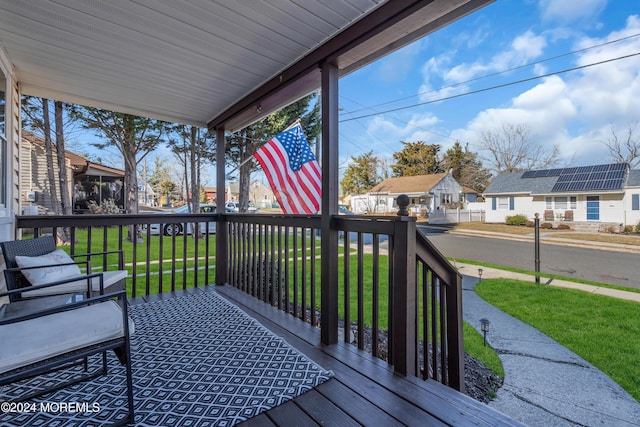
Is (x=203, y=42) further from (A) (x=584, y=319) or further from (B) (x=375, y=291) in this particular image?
(A) (x=584, y=319)

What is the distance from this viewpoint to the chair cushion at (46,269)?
2227mm

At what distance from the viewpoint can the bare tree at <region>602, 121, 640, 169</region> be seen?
3.62 m

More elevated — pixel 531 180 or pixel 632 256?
pixel 531 180

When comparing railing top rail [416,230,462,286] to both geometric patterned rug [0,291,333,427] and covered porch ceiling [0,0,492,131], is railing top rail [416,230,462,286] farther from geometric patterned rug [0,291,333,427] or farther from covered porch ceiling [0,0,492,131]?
covered porch ceiling [0,0,492,131]

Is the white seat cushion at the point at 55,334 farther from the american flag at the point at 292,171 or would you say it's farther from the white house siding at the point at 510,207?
the white house siding at the point at 510,207

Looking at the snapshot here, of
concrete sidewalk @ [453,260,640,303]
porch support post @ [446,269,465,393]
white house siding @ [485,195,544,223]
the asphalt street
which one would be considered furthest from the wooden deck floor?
concrete sidewalk @ [453,260,640,303]

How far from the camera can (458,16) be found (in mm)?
1742

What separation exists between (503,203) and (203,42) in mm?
4181

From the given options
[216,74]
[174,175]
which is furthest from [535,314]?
[174,175]

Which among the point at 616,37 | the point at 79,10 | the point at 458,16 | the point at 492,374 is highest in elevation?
the point at 616,37

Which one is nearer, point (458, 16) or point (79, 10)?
point (458, 16)

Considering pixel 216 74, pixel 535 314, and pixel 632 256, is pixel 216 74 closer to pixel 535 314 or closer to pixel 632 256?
pixel 535 314

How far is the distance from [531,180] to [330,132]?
349cm

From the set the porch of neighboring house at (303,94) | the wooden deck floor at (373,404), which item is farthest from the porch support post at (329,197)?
the wooden deck floor at (373,404)
